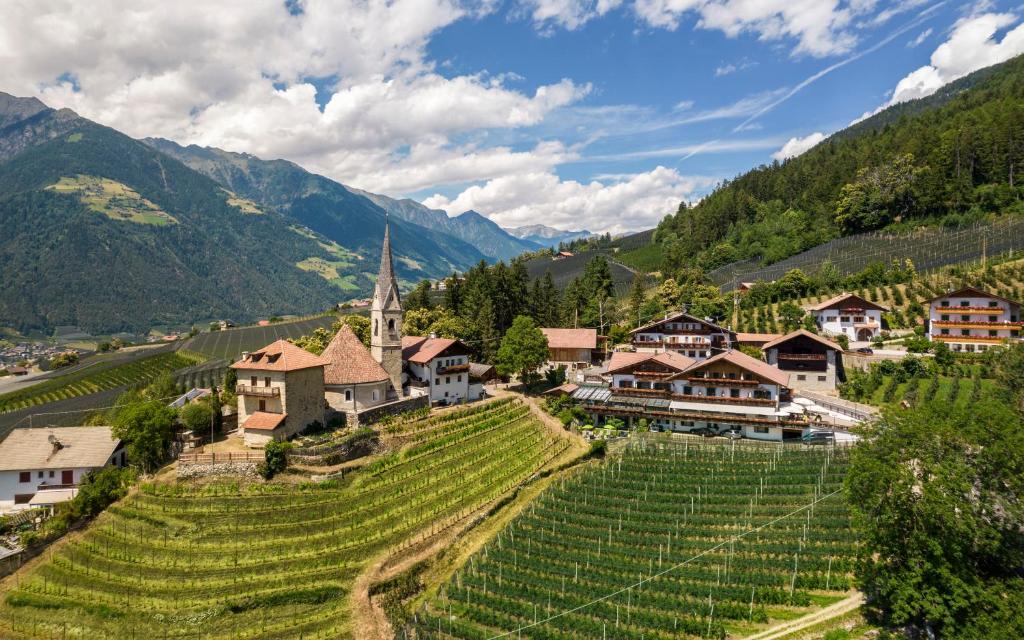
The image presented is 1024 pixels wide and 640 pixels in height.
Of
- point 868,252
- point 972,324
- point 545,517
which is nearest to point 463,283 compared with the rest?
point 545,517

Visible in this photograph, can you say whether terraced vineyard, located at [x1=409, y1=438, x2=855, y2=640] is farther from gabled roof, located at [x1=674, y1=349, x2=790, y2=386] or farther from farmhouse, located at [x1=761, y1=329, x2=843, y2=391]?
farmhouse, located at [x1=761, y1=329, x2=843, y2=391]

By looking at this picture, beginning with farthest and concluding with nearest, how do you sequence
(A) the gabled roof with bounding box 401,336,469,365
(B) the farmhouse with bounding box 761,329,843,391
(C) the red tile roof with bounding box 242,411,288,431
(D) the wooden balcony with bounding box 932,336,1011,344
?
(D) the wooden balcony with bounding box 932,336,1011,344, (B) the farmhouse with bounding box 761,329,843,391, (A) the gabled roof with bounding box 401,336,469,365, (C) the red tile roof with bounding box 242,411,288,431

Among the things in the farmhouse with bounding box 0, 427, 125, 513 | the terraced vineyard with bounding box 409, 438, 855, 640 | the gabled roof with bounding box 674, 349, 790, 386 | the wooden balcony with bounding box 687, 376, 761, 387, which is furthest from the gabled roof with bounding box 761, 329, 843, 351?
the farmhouse with bounding box 0, 427, 125, 513

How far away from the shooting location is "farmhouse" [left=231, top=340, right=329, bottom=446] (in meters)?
37.9

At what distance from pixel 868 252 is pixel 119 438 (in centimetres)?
10368

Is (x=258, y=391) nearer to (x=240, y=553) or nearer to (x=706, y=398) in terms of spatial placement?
(x=240, y=553)

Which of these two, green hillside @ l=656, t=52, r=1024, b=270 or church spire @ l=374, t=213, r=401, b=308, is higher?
green hillside @ l=656, t=52, r=1024, b=270

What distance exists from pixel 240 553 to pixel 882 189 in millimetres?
113889

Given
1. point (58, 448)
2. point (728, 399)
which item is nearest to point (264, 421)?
point (58, 448)

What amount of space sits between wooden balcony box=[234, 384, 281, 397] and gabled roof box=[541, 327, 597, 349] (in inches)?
1447

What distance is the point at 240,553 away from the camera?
98.2ft

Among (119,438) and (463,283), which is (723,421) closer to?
(463,283)

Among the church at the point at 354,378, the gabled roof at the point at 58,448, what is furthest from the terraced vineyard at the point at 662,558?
the gabled roof at the point at 58,448

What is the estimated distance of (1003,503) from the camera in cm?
2169
